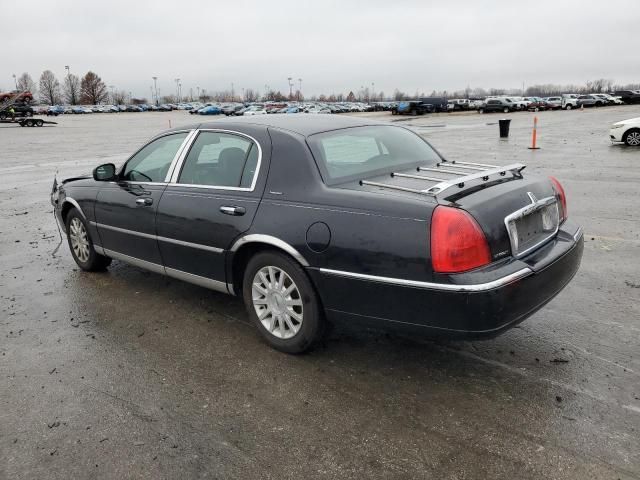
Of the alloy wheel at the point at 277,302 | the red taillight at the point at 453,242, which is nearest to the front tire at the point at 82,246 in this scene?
the alloy wheel at the point at 277,302

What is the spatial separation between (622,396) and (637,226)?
4.93m

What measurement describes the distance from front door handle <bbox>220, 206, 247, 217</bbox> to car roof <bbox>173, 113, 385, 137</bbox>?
0.71 metres

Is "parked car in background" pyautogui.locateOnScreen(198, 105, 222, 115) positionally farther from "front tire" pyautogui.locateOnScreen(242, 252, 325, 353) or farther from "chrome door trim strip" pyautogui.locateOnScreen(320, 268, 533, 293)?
"chrome door trim strip" pyautogui.locateOnScreen(320, 268, 533, 293)

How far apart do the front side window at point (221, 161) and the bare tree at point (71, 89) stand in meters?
158

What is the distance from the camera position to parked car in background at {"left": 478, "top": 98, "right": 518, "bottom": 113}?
57.0 m

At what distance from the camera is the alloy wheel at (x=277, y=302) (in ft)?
12.5

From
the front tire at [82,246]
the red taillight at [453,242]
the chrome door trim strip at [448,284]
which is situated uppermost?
the red taillight at [453,242]

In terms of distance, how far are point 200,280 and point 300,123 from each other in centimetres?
152

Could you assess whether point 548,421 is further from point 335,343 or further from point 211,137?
point 211,137

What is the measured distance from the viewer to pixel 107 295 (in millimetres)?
5336

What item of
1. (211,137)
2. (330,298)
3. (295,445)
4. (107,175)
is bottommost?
(295,445)

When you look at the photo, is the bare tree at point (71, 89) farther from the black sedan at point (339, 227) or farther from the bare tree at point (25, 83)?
the black sedan at point (339, 227)

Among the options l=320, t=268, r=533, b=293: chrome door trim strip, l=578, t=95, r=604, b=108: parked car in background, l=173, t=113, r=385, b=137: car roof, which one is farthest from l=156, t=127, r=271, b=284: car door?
l=578, t=95, r=604, b=108: parked car in background

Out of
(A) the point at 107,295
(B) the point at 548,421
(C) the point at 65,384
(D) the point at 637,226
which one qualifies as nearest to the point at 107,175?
(A) the point at 107,295
